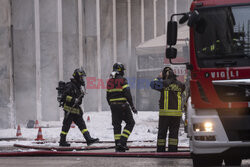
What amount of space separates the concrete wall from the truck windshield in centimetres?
1406

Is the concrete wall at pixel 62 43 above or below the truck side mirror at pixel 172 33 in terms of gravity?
above

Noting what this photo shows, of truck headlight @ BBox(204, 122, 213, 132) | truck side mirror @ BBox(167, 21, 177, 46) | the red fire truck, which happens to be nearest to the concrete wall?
truck side mirror @ BBox(167, 21, 177, 46)

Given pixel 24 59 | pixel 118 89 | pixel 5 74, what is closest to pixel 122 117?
→ pixel 118 89

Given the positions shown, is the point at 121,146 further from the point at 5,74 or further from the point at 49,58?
the point at 49,58

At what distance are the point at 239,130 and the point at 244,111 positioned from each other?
0.27 m

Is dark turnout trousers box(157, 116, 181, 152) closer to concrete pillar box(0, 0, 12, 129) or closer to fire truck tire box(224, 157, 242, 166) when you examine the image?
fire truck tire box(224, 157, 242, 166)

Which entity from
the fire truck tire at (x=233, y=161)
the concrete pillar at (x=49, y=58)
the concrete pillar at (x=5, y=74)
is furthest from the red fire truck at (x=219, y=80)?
the concrete pillar at (x=49, y=58)

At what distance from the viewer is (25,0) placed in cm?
2509

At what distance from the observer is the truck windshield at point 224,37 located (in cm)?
828

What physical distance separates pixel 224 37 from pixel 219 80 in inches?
24.8

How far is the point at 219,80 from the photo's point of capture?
8.19 metres

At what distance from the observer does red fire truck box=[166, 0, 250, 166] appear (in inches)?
314

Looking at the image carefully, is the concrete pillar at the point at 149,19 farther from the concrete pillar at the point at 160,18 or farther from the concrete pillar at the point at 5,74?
the concrete pillar at the point at 5,74

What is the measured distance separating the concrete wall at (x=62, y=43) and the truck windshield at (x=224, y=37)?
46.1ft
